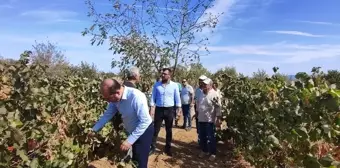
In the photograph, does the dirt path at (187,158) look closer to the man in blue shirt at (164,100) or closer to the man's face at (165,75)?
the man in blue shirt at (164,100)

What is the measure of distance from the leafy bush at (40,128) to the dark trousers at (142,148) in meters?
0.34

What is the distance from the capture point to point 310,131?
10.5 ft

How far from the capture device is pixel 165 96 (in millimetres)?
7008

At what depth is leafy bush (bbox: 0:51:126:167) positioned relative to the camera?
8.38 feet

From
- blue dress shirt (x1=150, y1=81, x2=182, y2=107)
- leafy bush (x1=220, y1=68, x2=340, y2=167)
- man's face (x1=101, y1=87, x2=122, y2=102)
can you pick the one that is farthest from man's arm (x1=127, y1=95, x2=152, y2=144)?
blue dress shirt (x1=150, y1=81, x2=182, y2=107)

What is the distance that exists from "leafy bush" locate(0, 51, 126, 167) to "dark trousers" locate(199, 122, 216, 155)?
7.93 feet

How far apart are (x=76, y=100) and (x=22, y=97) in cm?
218

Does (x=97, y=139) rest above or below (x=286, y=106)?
below

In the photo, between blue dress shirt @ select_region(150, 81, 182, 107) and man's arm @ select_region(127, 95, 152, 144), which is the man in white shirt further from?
man's arm @ select_region(127, 95, 152, 144)

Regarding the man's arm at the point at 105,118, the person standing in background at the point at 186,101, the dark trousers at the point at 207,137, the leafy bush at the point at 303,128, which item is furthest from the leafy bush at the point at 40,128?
the person standing in background at the point at 186,101

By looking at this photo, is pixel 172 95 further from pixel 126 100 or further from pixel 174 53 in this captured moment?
pixel 126 100

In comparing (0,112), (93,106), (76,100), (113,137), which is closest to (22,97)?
(0,112)

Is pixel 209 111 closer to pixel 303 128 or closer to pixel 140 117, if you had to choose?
pixel 140 117

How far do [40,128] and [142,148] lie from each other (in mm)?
1470
